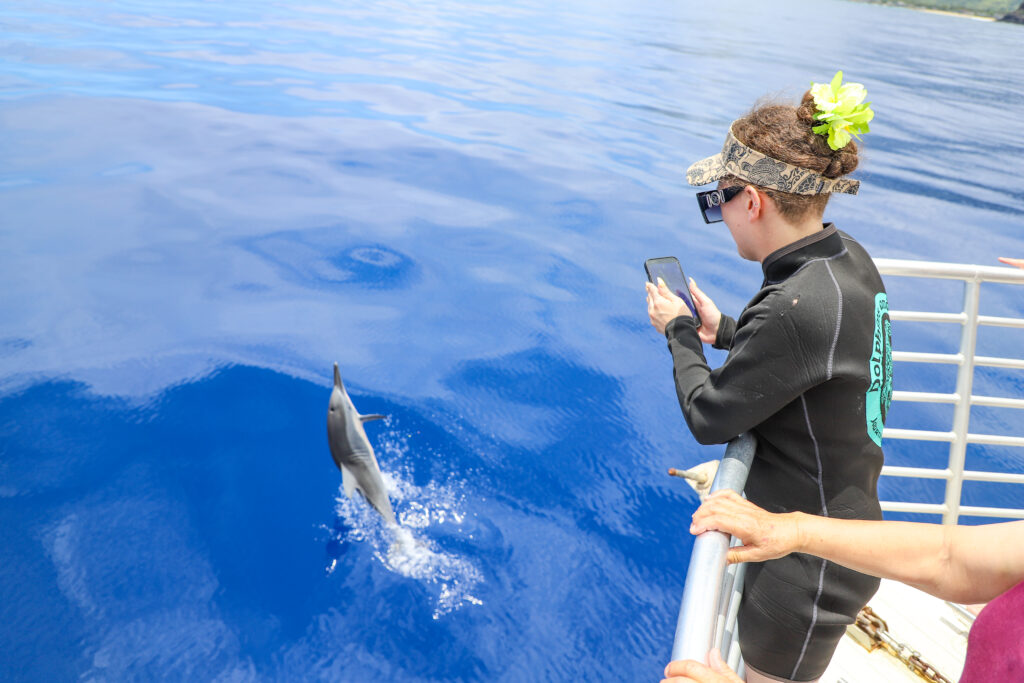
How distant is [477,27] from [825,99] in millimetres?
25382

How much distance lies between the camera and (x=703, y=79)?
60.8 ft

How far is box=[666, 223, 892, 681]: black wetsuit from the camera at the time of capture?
192cm

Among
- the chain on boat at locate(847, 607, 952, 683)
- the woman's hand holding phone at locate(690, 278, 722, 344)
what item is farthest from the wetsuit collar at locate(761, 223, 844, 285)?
the chain on boat at locate(847, 607, 952, 683)

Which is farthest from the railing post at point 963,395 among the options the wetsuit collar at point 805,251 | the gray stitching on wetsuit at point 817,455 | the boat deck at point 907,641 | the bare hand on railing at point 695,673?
the bare hand on railing at point 695,673

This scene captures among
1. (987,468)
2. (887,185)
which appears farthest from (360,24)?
(987,468)

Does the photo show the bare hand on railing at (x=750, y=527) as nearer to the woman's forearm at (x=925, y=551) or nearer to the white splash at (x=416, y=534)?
the woman's forearm at (x=925, y=551)

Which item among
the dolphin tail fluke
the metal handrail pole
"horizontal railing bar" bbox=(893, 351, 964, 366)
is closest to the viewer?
the metal handrail pole

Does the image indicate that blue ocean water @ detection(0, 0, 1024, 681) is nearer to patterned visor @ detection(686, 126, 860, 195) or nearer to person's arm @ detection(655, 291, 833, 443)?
person's arm @ detection(655, 291, 833, 443)

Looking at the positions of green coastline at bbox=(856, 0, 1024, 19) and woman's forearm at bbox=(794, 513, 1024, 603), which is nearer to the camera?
woman's forearm at bbox=(794, 513, 1024, 603)

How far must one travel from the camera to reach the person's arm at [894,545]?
159cm

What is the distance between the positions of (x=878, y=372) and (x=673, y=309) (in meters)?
0.66

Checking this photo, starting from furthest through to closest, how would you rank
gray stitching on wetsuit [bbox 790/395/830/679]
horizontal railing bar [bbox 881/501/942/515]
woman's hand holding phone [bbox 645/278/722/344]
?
horizontal railing bar [bbox 881/501/942/515] < woman's hand holding phone [bbox 645/278/722/344] < gray stitching on wetsuit [bbox 790/395/830/679]

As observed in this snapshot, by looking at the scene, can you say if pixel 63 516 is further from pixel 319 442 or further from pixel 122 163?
pixel 122 163

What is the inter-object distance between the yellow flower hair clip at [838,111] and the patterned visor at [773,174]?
0.11m
